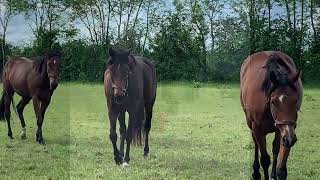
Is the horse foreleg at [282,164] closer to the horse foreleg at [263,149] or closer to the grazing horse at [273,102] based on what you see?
the grazing horse at [273,102]

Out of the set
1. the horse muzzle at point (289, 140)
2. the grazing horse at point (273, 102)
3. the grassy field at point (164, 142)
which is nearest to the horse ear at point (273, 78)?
the grazing horse at point (273, 102)

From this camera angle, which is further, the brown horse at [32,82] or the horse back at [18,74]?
the horse back at [18,74]

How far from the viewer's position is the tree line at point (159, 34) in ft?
30.7

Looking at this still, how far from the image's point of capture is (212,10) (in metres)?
11.0

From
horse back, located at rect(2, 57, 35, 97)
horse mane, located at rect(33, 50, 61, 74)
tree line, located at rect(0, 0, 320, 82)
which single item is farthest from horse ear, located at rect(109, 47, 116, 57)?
horse back, located at rect(2, 57, 35, 97)

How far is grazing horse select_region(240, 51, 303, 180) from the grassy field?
903mm

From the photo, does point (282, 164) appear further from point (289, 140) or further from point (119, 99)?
point (119, 99)

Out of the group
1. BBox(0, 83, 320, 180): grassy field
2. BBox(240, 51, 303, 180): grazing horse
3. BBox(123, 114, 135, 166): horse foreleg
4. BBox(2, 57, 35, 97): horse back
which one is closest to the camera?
BBox(240, 51, 303, 180): grazing horse

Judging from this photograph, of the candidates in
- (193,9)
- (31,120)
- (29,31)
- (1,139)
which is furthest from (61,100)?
(193,9)

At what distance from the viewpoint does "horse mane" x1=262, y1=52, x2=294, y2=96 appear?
4658 millimetres

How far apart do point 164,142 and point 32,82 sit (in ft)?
9.96

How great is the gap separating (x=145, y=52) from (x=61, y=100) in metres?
4.34

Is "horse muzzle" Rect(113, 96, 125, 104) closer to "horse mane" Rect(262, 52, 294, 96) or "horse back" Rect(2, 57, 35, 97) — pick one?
"horse mane" Rect(262, 52, 294, 96)

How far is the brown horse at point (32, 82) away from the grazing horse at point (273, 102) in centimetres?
414
